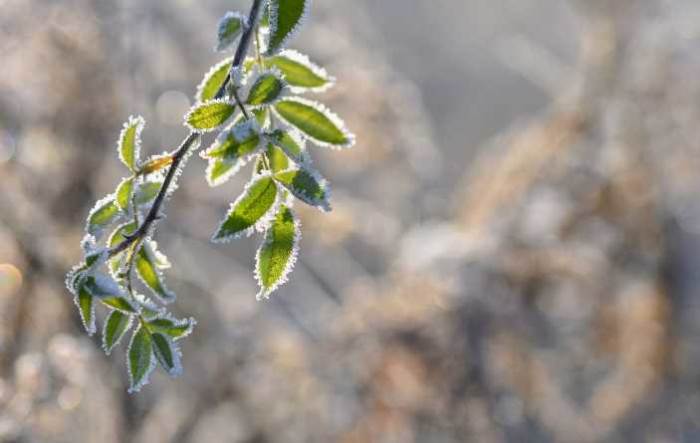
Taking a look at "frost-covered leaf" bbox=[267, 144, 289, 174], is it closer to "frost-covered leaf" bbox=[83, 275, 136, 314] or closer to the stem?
the stem

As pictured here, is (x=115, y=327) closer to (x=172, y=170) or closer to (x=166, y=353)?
(x=166, y=353)

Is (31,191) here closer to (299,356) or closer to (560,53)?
(299,356)

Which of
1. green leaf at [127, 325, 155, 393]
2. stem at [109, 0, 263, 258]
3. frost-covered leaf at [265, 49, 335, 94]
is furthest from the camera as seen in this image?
frost-covered leaf at [265, 49, 335, 94]

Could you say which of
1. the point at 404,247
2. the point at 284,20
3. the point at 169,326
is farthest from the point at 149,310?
the point at 404,247

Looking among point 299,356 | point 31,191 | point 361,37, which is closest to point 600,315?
point 299,356

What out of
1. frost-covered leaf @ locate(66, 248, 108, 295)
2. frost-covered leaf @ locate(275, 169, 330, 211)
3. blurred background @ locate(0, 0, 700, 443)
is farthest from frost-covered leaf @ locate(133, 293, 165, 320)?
blurred background @ locate(0, 0, 700, 443)
